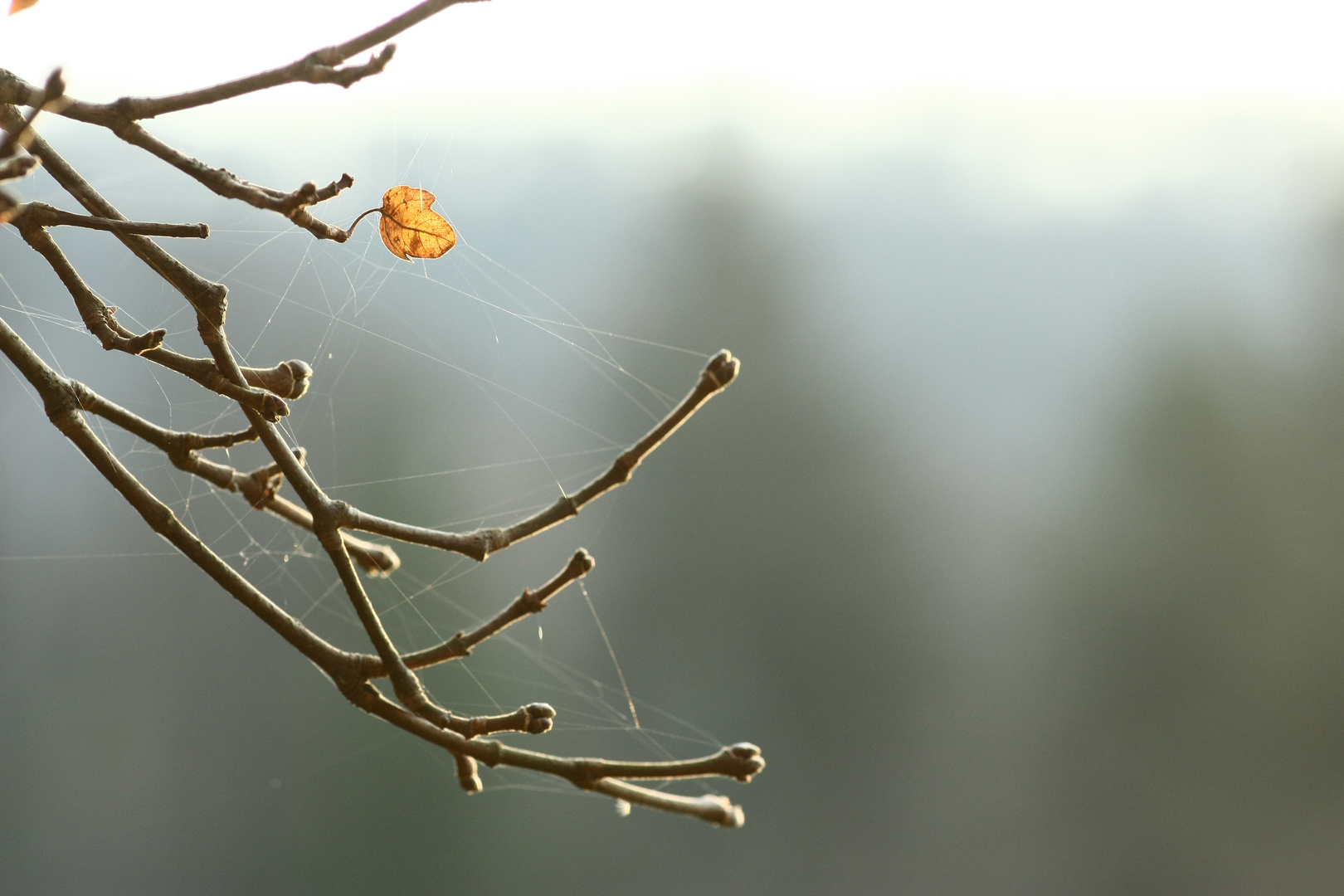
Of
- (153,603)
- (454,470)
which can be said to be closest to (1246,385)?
(454,470)

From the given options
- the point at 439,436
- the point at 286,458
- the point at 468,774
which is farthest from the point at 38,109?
the point at 439,436

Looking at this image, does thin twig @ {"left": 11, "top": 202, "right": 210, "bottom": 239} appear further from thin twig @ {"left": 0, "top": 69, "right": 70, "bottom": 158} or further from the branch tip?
the branch tip

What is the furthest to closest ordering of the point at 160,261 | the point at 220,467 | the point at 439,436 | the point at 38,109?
1. the point at 439,436
2. the point at 220,467
3. the point at 160,261
4. the point at 38,109

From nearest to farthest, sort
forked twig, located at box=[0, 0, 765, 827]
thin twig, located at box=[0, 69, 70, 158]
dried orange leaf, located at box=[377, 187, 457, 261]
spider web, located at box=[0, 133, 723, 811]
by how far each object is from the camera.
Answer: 1. thin twig, located at box=[0, 69, 70, 158]
2. forked twig, located at box=[0, 0, 765, 827]
3. dried orange leaf, located at box=[377, 187, 457, 261]
4. spider web, located at box=[0, 133, 723, 811]

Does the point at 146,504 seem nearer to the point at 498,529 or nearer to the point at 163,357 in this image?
the point at 163,357

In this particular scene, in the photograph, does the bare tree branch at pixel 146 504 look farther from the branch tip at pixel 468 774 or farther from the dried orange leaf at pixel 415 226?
the dried orange leaf at pixel 415 226

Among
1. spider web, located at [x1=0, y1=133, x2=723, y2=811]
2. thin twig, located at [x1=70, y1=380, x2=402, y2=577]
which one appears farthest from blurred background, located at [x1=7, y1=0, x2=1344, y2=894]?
thin twig, located at [x1=70, y1=380, x2=402, y2=577]

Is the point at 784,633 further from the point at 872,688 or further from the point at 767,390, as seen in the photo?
the point at 767,390
